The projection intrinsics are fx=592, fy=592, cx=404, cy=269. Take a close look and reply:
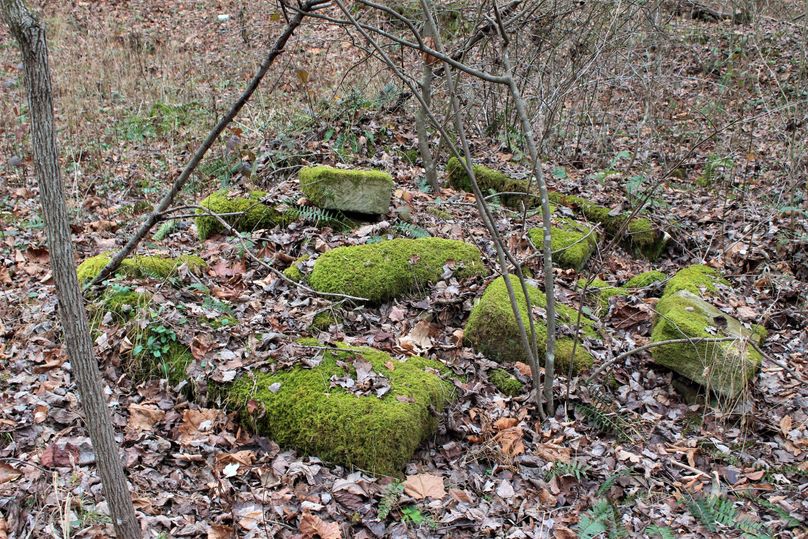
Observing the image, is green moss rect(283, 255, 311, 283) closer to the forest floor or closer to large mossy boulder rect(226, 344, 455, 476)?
the forest floor

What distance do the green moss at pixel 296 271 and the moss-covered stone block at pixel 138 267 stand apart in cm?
75

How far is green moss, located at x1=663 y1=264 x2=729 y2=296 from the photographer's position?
538cm

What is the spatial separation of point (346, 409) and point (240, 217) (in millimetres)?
2954

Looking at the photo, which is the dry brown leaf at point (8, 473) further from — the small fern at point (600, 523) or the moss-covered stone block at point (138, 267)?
the small fern at point (600, 523)

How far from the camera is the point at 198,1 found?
14.9 meters

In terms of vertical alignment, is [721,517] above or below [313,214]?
below

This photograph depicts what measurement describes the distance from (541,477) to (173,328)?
8.57 feet

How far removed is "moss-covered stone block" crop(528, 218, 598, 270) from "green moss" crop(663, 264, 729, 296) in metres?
0.83

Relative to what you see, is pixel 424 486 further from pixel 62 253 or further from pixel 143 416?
pixel 62 253

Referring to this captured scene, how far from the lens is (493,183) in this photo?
23.9 ft

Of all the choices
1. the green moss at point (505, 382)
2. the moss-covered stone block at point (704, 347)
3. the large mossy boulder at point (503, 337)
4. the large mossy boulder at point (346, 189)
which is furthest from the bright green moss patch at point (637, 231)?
the green moss at point (505, 382)

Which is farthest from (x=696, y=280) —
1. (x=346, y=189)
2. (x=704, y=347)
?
(x=346, y=189)

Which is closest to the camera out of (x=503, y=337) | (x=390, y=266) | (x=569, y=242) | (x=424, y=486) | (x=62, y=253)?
(x=62, y=253)

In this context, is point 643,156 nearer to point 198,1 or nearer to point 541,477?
point 541,477
